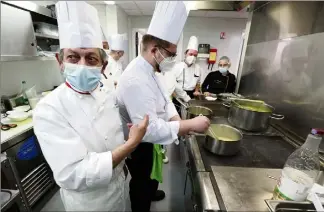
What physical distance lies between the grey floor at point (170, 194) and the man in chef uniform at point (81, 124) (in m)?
0.87

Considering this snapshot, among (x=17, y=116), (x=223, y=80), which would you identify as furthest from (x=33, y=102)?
(x=223, y=80)

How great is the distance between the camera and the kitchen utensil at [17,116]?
1428mm

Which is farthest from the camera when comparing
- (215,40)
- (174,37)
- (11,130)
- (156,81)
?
(215,40)

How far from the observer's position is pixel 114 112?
824 millimetres

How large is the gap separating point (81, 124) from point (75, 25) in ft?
1.20

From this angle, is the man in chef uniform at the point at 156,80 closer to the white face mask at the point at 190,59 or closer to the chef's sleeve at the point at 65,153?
the chef's sleeve at the point at 65,153

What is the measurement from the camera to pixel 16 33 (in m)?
1.42

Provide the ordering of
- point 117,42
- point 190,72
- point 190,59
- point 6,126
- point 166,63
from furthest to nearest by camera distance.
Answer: point 117,42 → point 190,72 → point 190,59 → point 6,126 → point 166,63

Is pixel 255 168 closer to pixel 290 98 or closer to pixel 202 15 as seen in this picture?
pixel 290 98

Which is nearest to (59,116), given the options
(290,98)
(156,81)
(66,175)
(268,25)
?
(66,175)

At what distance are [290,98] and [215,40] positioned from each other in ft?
10.9

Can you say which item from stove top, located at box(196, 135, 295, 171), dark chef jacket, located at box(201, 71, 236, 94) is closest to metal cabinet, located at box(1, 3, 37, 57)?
stove top, located at box(196, 135, 295, 171)

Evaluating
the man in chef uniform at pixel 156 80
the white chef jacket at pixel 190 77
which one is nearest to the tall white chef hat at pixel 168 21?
the man in chef uniform at pixel 156 80

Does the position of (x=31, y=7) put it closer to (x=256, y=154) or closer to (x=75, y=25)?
(x=75, y=25)
